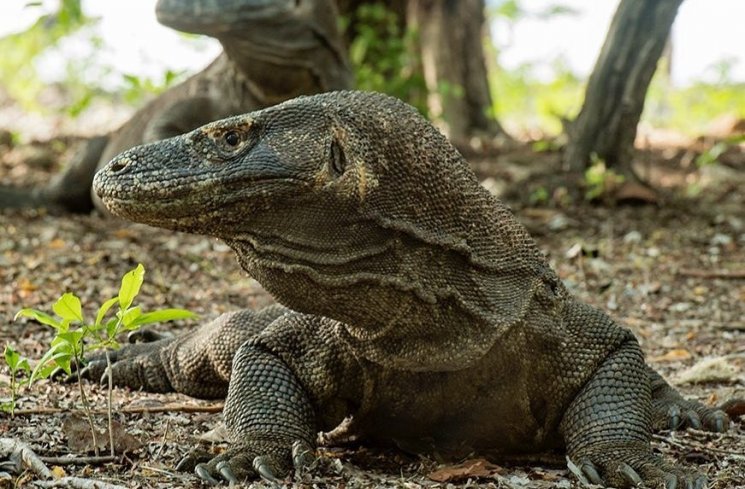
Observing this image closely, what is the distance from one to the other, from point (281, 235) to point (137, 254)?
432cm

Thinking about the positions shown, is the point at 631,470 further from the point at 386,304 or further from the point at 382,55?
the point at 382,55

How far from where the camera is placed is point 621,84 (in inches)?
338

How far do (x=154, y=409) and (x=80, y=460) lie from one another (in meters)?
0.80

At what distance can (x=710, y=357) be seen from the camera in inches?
203

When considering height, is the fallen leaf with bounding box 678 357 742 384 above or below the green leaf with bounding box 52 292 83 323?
below

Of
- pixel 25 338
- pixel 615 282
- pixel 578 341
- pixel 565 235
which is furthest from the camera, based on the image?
pixel 565 235

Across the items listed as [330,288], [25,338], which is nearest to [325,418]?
[330,288]

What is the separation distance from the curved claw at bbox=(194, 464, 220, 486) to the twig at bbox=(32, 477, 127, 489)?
0.22 metres

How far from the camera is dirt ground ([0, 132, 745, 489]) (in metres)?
3.27

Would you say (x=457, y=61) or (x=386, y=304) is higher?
(x=386, y=304)

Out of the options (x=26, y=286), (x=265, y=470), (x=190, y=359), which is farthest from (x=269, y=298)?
(x=265, y=470)

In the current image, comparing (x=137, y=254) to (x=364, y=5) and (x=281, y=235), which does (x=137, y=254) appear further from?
(x=364, y=5)

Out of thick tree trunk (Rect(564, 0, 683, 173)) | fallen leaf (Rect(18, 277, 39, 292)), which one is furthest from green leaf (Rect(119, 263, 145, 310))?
thick tree trunk (Rect(564, 0, 683, 173))

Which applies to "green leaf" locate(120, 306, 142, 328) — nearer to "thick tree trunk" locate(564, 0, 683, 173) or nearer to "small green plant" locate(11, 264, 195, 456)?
"small green plant" locate(11, 264, 195, 456)
